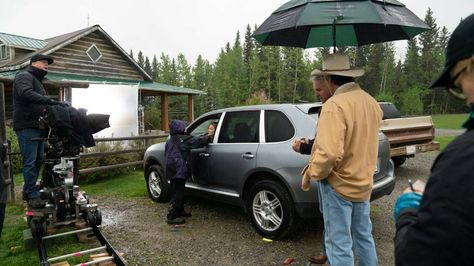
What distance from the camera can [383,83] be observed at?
62.8 m

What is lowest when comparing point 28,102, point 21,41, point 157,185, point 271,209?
point 157,185

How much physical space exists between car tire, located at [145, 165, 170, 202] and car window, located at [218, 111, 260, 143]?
5.43 ft

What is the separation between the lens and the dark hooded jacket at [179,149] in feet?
18.5

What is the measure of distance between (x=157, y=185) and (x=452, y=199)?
20.8 feet

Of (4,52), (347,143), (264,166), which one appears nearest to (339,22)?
(347,143)

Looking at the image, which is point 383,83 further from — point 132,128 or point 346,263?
point 346,263

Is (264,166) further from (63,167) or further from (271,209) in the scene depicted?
(63,167)

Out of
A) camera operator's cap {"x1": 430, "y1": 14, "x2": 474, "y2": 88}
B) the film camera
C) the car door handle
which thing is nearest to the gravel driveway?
the film camera

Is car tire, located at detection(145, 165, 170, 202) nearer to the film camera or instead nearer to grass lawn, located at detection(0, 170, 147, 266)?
grass lawn, located at detection(0, 170, 147, 266)

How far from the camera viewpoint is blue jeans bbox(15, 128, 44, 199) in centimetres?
481

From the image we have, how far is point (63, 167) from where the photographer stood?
459 centimetres

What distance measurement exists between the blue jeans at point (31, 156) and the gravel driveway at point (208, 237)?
4.13 ft

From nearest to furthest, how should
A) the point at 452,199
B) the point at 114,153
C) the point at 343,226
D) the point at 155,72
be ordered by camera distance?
the point at 452,199, the point at 343,226, the point at 114,153, the point at 155,72

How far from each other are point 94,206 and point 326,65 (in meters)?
3.56
